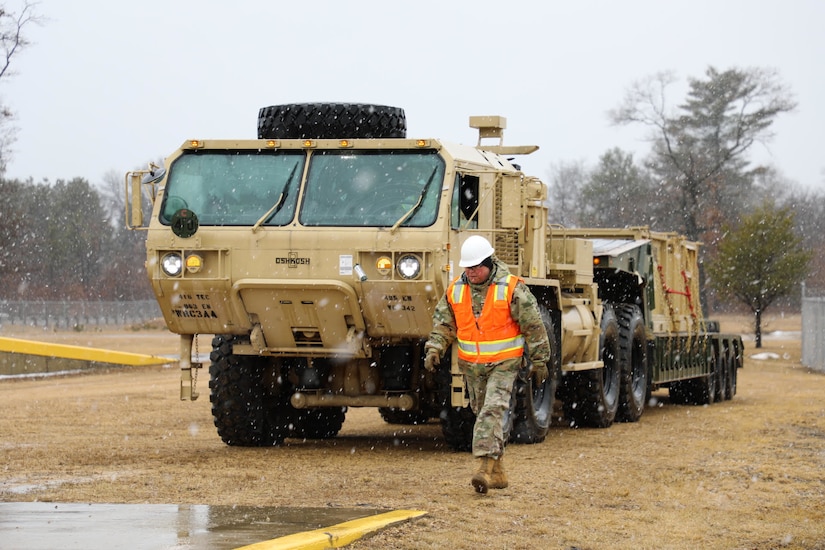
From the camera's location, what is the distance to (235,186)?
1354cm

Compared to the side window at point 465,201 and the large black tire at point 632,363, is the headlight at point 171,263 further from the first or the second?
the large black tire at point 632,363

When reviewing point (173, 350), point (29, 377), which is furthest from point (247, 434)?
point (173, 350)

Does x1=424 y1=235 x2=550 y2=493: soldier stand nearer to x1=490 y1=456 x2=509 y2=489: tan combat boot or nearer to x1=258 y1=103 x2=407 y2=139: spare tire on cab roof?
x1=490 y1=456 x2=509 y2=489: tan combat boot

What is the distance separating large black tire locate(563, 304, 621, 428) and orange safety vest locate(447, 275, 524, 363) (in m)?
6.83

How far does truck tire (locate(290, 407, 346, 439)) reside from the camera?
15797mm

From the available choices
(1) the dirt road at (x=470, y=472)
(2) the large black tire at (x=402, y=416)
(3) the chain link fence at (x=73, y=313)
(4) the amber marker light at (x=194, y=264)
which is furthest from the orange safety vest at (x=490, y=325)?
(3) the chain link fence at (x=73, y=313)

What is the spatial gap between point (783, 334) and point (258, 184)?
51.1 meters

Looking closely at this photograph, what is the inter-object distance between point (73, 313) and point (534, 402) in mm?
55029

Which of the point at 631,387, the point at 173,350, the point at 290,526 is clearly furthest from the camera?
the point at 173,350

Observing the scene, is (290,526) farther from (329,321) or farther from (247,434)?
(247,434)

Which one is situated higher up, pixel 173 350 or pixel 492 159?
pixel 492 159

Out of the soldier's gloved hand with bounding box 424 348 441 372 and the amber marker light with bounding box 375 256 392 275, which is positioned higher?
the amber marker light with bounding box 375 256 392 275

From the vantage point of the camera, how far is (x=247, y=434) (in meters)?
14.5

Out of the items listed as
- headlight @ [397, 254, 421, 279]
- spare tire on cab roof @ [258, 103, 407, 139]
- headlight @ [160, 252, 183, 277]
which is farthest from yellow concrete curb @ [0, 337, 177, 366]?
headlight @ [397, 254, 421, 279]
